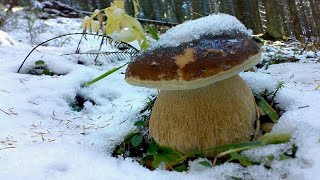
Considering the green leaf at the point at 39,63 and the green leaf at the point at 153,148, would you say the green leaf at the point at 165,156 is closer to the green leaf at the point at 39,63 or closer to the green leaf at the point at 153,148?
the green leaf at the point at 153,148

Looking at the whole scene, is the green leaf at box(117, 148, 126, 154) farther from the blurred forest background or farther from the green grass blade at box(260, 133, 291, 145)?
the blurred forest background

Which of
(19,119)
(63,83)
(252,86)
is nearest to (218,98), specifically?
(252,86)

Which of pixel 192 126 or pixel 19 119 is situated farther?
pixel 19 119

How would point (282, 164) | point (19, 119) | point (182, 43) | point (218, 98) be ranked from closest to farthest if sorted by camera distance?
point (282, 164), point (182, 43), point (218, 98), point (19, 119)

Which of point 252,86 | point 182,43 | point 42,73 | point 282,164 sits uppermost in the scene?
point 182,43

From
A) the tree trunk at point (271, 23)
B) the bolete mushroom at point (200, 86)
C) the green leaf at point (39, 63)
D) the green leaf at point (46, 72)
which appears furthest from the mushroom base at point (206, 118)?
the tree trunk at point (271, 23)

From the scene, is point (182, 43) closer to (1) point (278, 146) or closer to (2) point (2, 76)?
(1) point (278, 146)

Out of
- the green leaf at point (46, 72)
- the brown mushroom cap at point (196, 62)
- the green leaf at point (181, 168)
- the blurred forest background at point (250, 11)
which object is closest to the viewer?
the brown mushroom cap at point (196, 62)
